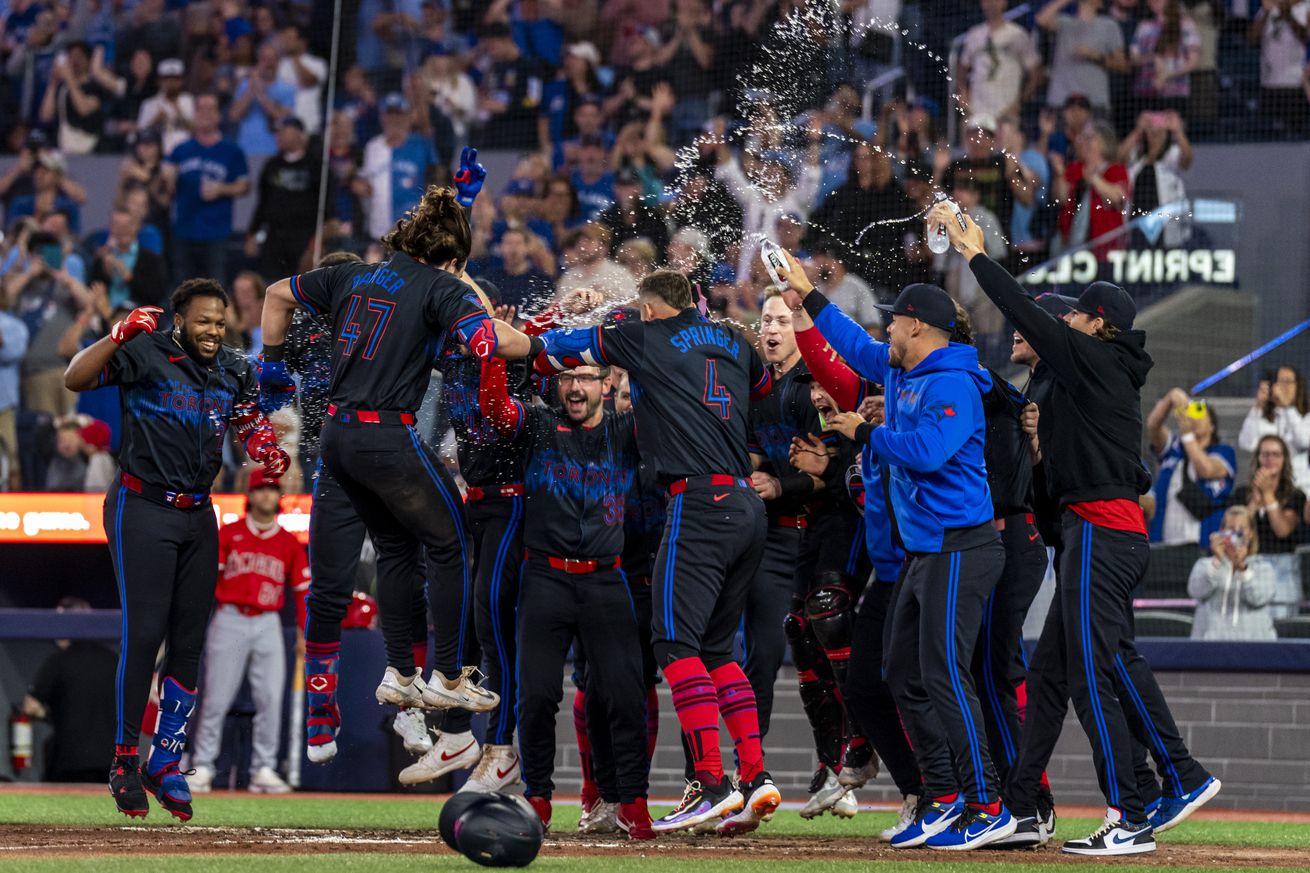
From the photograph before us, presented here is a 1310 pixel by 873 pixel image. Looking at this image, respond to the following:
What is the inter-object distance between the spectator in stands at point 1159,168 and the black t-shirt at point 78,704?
300 inches

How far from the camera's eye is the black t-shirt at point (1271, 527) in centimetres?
1058

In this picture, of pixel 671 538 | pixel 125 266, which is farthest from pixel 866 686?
pixel 125 266

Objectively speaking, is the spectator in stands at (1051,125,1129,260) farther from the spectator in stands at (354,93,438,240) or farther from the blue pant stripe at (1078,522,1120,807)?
the blue pant stripe at (1078,522,1120,807)

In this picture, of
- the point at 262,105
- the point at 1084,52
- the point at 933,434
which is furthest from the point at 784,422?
the point at 262,105

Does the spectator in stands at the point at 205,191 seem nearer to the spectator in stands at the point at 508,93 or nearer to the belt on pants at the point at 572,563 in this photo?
the spectator in stands at the point at 508,93

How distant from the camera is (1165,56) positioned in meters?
13.3

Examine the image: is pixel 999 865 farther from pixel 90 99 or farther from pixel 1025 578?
pixel 90 99

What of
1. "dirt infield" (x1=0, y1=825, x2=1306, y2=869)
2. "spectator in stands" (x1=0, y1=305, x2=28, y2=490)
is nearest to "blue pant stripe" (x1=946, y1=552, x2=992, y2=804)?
"dirt infield" (x1=0, y1=825, x2=1306, y2=869)

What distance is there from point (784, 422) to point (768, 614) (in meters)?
0.94

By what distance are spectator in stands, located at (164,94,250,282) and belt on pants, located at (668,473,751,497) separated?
8.53 m

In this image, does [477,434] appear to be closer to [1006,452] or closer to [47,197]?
[1006,452]


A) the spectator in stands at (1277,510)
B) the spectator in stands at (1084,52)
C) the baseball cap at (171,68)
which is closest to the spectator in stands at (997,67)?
the spectator in stands at (1084,52)

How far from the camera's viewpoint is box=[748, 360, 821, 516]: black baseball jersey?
7.86m

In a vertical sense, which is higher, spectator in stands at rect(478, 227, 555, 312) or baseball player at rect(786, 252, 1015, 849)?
spectator in stands at rect(478, 227, 555, 312)
